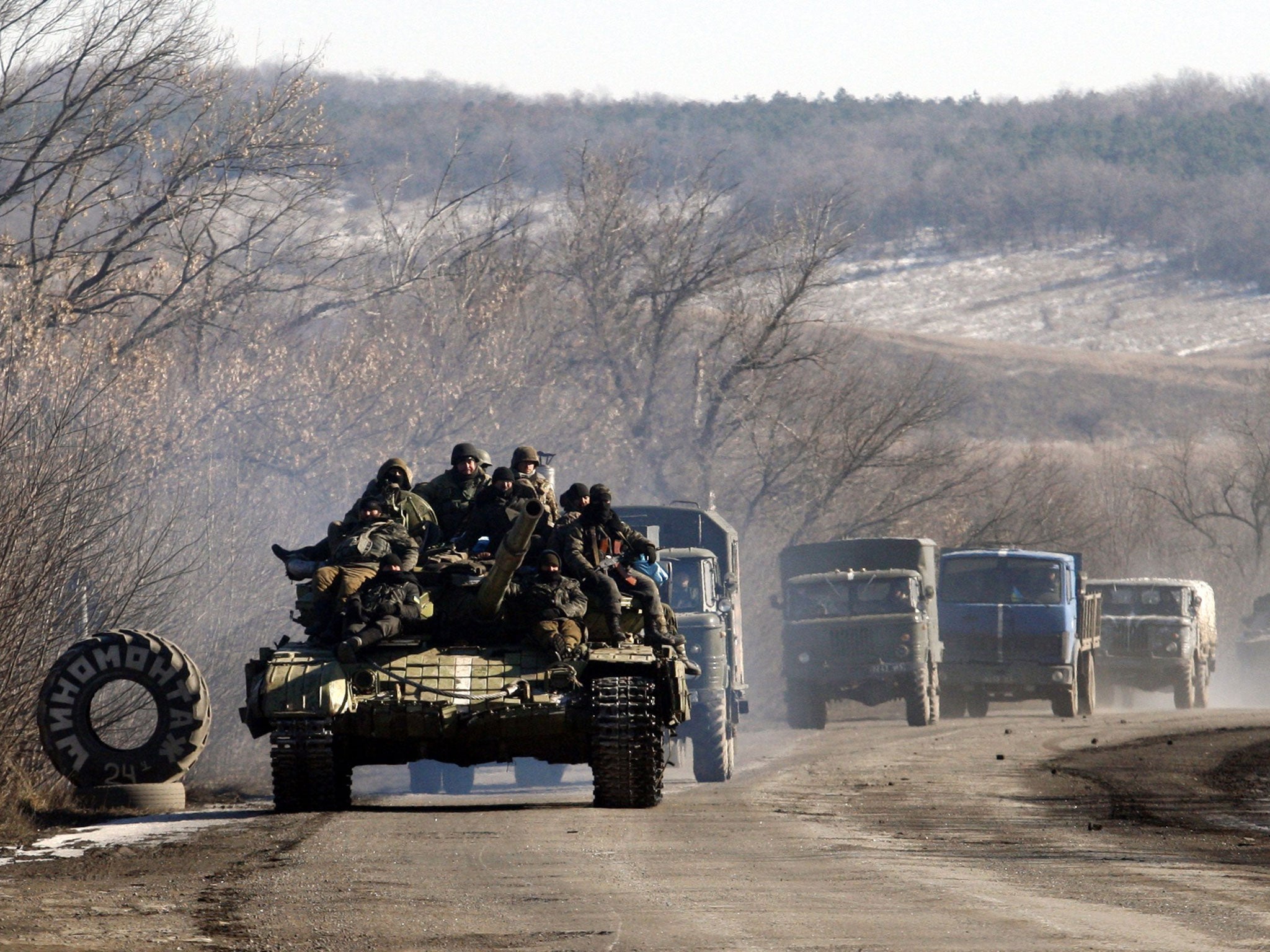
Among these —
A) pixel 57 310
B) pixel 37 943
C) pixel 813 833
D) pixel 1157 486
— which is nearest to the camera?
pixel 37 943

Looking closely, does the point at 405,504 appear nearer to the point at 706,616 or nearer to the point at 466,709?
the point at 466,709

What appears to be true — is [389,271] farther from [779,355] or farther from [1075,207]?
[1075,207]

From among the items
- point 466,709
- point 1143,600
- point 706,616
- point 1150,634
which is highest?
point 1143,600

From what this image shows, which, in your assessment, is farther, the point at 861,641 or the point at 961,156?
the point at 961,156

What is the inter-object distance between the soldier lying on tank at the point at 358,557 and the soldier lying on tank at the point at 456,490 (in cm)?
77

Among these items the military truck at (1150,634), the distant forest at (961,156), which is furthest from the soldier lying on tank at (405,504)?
the distant forest at (961,156)

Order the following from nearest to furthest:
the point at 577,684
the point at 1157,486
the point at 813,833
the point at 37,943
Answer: the point at 37,943
the point at 813,833
the point at 577,684
the point at 1157,486

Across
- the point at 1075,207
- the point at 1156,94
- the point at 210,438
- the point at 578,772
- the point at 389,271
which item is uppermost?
the point at 1156,94

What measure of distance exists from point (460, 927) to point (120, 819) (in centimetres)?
717

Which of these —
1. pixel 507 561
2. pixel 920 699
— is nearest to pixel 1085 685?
pixel 920 699

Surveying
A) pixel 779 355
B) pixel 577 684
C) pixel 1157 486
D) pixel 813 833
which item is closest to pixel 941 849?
pixel 813 833

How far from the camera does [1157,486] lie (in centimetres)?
7981

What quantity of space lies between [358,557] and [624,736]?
2.78 meters

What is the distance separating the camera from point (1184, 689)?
37.0 m
